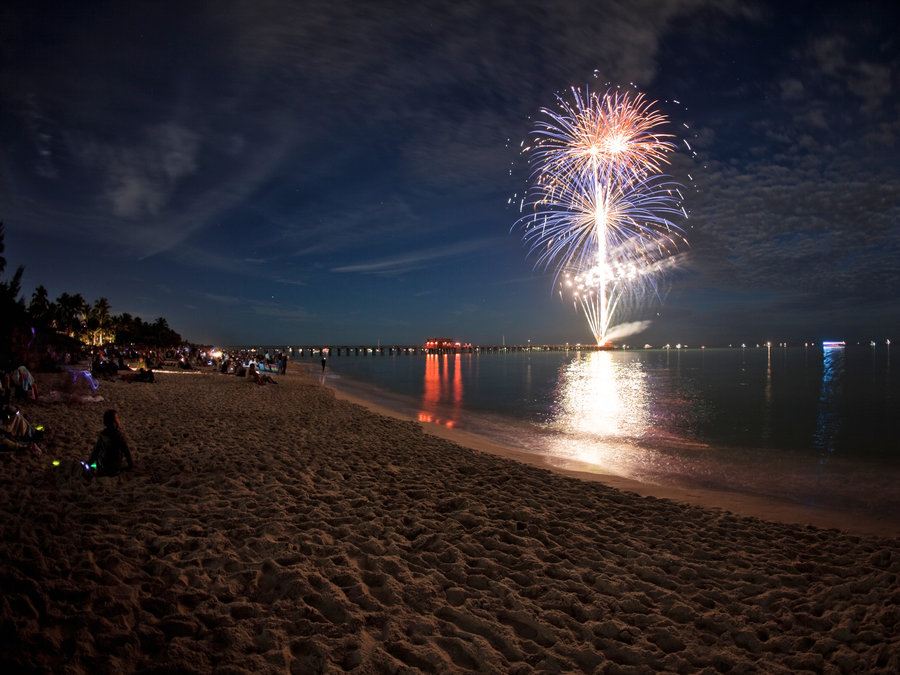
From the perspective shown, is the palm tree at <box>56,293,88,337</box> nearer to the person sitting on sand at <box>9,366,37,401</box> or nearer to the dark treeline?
the dark treeline

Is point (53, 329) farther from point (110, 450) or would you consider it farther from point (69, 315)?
point (110, 450)

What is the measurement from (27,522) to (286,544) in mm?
2525

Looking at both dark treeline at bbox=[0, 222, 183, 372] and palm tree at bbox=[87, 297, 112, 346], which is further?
palm tree at bbox=[87, 297, 112, 346]

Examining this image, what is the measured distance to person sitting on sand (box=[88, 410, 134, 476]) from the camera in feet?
21.7

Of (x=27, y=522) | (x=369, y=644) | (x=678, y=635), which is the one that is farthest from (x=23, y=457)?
(x=678, y=635)

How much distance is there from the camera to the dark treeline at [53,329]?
2184 cm

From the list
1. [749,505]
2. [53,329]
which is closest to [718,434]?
[749,505]

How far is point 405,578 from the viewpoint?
4242 millimetres

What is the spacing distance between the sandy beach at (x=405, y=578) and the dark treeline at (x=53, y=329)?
17.5 meters

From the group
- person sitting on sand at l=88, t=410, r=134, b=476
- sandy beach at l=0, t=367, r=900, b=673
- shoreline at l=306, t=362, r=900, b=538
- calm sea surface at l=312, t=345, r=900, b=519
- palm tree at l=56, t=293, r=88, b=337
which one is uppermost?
palm tree at l=56, t=293, r=88, b=337

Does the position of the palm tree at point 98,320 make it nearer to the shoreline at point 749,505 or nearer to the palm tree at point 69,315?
the palm tree at point 69,315

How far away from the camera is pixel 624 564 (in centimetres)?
493

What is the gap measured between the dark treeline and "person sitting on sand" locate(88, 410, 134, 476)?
1519cm

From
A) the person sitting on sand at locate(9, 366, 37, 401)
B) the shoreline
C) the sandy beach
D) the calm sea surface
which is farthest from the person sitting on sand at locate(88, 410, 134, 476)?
the calm sea surface
